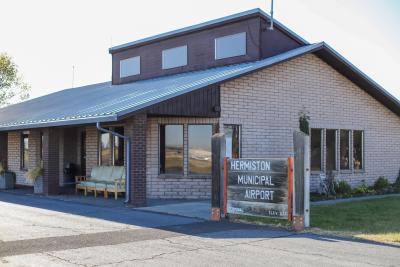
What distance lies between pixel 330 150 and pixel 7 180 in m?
13.7

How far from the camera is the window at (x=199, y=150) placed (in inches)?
708

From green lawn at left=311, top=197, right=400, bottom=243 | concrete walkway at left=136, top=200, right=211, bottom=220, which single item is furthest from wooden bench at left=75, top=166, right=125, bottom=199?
green lawn at left=311, top=197, right=400, bottom=243

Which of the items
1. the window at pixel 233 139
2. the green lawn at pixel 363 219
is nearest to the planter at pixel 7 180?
the window at pixel 233 139

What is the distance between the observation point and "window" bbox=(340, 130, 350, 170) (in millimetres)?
21703

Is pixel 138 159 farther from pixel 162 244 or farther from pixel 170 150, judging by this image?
pixel 162 244

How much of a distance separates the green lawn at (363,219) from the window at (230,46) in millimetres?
7380

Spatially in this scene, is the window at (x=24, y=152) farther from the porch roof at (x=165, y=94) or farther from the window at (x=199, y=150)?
the window at (x=199, y=150)

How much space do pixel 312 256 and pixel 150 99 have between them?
8276mm

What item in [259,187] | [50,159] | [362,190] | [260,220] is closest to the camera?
[259,187]

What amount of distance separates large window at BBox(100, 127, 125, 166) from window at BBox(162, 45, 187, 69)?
4.64 m

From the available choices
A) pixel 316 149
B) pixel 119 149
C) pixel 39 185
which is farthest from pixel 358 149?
pixel 39 185

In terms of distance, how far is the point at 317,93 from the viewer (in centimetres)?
2080

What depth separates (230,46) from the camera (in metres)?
21.0

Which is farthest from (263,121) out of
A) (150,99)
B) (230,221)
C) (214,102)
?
(230,221)
